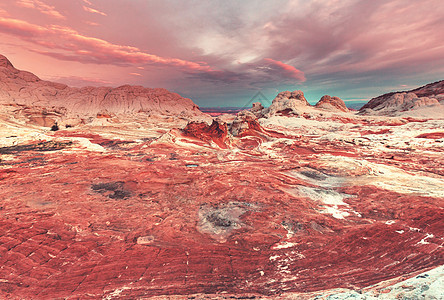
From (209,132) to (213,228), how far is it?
17.1 m

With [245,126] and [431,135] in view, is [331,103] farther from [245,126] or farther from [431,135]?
[245,126]

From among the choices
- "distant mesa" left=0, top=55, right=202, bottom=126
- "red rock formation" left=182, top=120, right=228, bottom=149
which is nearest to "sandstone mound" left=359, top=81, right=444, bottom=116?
"red rock formation" left=182, top=120, right=228, bottom=149

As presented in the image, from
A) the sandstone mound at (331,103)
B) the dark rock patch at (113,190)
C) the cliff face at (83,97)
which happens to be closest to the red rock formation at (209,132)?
the dark rock patch at (113,190)

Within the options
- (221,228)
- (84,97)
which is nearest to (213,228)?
(221,228)


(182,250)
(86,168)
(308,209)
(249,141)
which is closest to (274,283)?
(182,250)

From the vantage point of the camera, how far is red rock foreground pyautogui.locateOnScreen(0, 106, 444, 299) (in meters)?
3.94

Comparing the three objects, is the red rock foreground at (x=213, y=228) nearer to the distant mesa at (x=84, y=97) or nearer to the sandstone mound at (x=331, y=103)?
the distant mesa at (x=84, y=97)

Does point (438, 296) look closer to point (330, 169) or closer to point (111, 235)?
point (111, 235)

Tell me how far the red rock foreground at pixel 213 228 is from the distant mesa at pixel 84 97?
4992 cm

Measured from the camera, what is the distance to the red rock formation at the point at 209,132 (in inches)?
858

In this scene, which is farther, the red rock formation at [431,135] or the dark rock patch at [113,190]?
the red rock formation at [431,135]

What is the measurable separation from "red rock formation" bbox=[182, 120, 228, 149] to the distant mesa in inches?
1436

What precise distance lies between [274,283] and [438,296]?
8.02 feet

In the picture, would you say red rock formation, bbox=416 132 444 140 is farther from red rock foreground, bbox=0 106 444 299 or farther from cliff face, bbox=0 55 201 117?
cliff face, bbox=0 55 201 117
